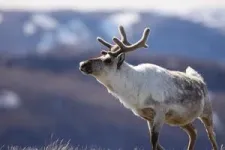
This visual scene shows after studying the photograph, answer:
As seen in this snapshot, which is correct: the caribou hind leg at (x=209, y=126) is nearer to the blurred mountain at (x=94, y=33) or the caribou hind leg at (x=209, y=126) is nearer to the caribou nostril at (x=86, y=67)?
the caribou nostril at (x=86, y=67)

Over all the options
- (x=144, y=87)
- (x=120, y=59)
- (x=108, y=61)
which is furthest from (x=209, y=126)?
(x=108, y=61)

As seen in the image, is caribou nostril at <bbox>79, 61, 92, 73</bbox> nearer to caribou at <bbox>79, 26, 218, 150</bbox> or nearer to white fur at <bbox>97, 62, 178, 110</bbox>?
caribou at <bbox>79, 26, 218, 150</bbox>

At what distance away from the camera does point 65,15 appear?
164750 millimetres

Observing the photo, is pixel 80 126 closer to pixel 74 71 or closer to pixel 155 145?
pixel 74 71

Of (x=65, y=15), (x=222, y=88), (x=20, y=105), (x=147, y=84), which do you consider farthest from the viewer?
(x=65, y=15)

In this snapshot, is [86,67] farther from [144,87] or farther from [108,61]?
[144,87]

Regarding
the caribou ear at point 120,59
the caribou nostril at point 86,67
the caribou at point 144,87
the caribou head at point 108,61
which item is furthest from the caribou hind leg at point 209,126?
the caribou nostril at point 86,67

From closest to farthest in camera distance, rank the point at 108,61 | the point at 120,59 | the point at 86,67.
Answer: the point at 86,67 < the point at 108,61 < the point at 120,59

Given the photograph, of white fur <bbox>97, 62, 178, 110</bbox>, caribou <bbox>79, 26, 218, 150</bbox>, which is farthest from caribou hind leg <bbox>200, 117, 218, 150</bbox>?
white fur <bbox>97, 62, 178, 110</bbox>

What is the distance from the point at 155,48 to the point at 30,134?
2827 cm

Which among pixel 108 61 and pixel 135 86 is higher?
pixel 108 61

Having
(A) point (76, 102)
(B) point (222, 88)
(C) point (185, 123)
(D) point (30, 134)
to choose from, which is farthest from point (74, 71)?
(C) point (185, 123)

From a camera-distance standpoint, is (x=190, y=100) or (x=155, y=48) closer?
(x=190, y=100)

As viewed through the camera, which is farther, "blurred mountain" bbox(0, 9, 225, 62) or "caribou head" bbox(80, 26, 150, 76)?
"blurred mountain" bbox(0, 9, 225, 62)
